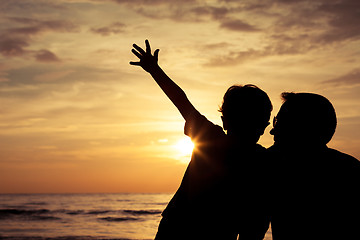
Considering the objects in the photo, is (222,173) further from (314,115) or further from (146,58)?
(146,58)

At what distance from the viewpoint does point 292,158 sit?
82.7 inches

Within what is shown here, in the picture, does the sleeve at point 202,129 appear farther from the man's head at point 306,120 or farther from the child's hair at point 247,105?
the man's head at point 306,120

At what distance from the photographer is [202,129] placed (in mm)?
2066

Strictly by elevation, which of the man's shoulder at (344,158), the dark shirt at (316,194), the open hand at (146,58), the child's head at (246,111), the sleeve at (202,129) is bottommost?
the dark shirt at (316,194)

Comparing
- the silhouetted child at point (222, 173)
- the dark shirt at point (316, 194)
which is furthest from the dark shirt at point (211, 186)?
the dark shirt at point (316, 194)

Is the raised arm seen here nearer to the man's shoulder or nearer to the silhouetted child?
the silhouetted child

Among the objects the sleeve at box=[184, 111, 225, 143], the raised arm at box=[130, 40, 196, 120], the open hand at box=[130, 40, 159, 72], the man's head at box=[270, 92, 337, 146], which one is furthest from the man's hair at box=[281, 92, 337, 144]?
the open hand at box=[130, 40, 159, 72]

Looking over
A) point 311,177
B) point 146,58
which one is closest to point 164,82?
point 146,58

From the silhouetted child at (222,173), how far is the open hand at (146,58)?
17 centimetres

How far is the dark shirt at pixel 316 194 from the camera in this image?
1.96 m

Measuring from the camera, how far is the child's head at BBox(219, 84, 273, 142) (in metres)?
2.16

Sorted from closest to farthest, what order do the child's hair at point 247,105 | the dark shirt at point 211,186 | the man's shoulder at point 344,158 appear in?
the man's shoulder at point 344,158
the dark shirt at point 211,186
the child's hair at point 247,105

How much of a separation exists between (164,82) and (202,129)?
0.37m

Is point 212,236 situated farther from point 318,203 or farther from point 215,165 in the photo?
point 318,203
